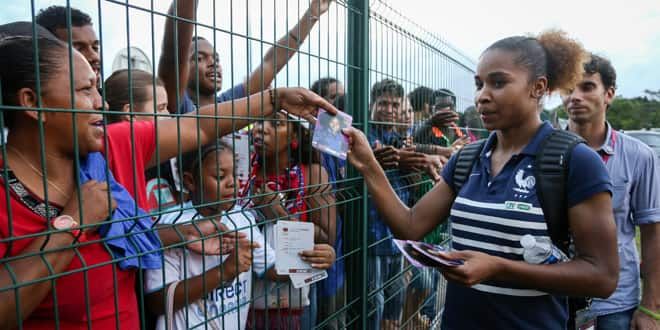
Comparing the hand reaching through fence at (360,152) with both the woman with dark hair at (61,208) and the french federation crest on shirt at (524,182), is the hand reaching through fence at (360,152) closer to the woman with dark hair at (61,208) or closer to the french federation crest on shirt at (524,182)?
the french federation crest on shirt at (524,182)

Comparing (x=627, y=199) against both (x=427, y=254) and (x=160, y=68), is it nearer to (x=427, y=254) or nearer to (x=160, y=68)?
(x=427, y=254)

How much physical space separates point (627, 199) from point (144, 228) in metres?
2.36

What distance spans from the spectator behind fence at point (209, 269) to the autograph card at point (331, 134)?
1.30 feet

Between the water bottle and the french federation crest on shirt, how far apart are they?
0.17 m

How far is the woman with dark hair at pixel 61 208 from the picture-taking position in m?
1.07

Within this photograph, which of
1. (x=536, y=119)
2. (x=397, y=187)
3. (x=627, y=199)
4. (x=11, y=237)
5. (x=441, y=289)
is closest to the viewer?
(x=11, y=237)

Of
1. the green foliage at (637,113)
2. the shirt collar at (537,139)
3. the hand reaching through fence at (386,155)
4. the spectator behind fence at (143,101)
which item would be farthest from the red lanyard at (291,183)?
the green foliage at (637,113)

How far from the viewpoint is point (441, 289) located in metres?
4.05

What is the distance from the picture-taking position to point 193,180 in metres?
1.96

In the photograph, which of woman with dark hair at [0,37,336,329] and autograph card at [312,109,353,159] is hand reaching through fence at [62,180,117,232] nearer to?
woman with dark hair at [0,37,336,329]

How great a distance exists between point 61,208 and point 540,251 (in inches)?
59.3

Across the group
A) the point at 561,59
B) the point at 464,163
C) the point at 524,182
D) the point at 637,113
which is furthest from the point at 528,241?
the point at 637,113

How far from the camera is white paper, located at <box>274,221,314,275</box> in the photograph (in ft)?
6.07

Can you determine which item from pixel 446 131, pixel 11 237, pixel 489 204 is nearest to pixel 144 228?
pixel 11 237
